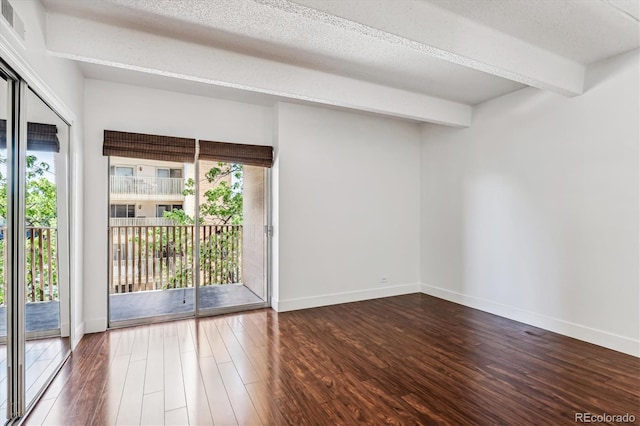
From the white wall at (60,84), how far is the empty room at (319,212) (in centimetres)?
3

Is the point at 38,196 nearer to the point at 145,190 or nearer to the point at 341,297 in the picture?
the point at 145,190

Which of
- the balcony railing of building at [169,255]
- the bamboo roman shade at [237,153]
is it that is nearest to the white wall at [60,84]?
the balcony railing of building at [169,255]

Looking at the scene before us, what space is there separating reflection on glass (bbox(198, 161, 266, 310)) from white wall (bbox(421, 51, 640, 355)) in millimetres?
2704

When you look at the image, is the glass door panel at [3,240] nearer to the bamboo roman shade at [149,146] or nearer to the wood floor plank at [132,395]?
the wood floor plank at [132,395]

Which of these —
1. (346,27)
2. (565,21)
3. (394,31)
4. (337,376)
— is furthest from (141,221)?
(565,21)

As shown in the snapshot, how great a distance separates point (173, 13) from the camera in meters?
2.40

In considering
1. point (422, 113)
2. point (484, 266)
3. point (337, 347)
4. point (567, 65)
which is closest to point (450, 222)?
point (484, 266)

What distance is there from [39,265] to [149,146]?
69.6 inches

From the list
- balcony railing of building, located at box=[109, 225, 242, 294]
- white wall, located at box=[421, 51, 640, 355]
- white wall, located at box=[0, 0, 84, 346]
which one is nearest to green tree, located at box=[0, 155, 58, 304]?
white wall, located at box=[0, 0, 84, 346]

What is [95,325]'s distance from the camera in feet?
11.8

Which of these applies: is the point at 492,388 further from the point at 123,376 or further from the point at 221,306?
the point at 221,306

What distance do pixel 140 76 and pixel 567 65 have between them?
428 cm

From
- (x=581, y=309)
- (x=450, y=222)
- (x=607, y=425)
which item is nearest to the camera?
(x=607, y=425)

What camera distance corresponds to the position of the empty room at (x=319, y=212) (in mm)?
2260
